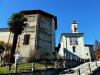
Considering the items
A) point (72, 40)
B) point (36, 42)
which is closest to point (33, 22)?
point (36, 42)

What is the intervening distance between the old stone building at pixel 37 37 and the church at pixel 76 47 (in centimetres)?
818

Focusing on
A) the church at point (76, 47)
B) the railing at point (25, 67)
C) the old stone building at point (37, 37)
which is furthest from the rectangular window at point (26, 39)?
the railing at point (25, 67)

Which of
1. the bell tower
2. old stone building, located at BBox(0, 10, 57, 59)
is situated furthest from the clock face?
old stone building, located at BBox(0, 10, 57, 59)

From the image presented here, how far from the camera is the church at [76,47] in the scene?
49.3 metres

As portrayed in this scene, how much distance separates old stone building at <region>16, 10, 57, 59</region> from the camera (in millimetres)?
38562

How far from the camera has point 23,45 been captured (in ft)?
130

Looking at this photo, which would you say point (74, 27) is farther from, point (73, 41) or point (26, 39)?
point (26, 39)

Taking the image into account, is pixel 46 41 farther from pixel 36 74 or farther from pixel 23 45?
pixel 36 74

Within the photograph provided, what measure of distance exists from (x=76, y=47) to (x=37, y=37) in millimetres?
15086

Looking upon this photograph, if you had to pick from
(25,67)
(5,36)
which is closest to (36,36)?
(5,36)

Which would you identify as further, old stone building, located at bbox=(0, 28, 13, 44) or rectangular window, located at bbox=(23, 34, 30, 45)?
old stone building, located at bbox=(0, 28, 13, 44)

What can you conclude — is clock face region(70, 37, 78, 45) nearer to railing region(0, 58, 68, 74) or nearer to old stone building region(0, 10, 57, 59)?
old stone building region(0, 10, 57, 59)

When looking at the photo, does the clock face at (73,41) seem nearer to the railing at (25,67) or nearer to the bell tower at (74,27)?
the bell tower at (74,27)

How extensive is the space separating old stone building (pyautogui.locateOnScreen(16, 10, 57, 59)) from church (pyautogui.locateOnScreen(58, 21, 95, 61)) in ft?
26.8
